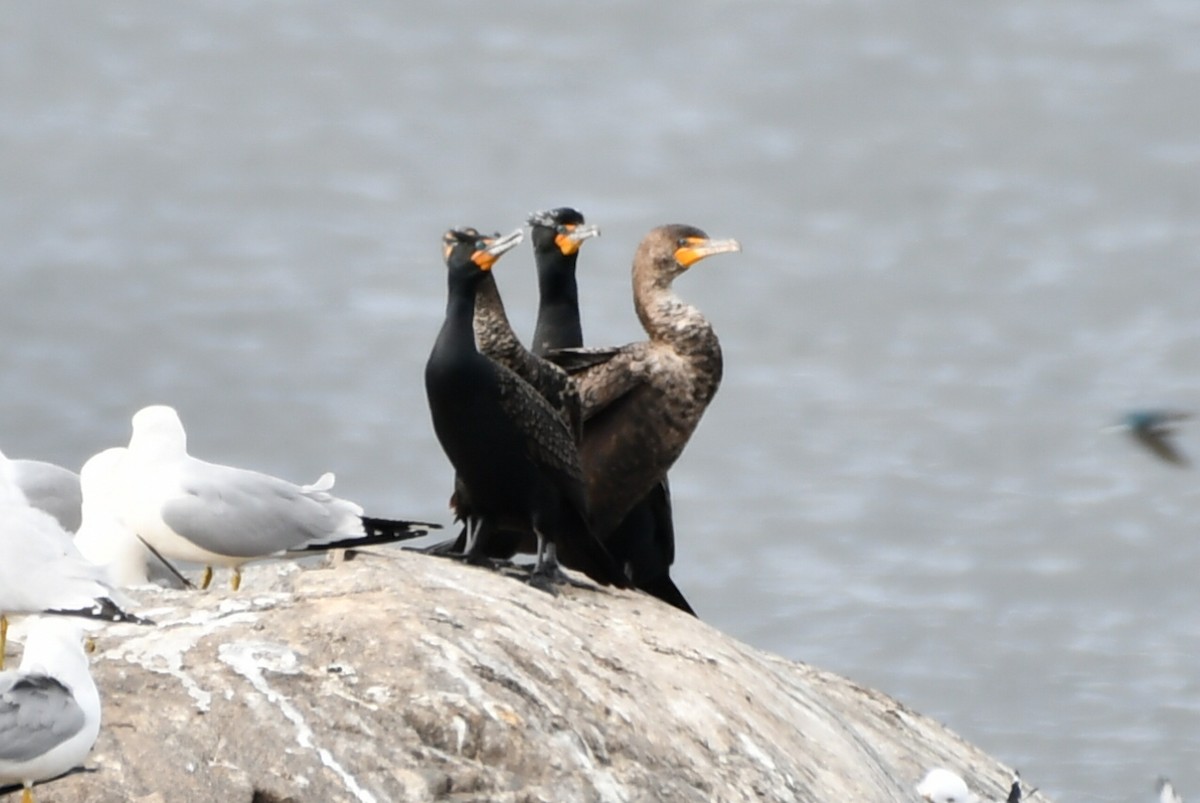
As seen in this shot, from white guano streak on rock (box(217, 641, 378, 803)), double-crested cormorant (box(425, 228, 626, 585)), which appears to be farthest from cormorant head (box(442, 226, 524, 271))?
white guano streak on rock (box(217, 641, 378, 803))

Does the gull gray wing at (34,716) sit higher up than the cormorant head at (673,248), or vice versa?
the cormorant head at (673,248)

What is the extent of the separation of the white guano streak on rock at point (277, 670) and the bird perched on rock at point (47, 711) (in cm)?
56

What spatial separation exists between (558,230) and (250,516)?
10.0ft

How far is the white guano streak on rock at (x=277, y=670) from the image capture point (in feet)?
23.5

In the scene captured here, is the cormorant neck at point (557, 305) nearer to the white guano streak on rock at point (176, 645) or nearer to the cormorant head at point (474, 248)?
the cormorant head at point (474, 248)

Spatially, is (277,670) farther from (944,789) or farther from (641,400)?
(641,400)

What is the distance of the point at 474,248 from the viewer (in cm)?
950

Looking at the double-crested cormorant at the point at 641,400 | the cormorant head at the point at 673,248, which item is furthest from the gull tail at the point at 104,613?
the cormorant head at the point at 673,248

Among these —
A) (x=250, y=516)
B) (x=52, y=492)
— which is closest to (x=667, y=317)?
(x=52, y=492)

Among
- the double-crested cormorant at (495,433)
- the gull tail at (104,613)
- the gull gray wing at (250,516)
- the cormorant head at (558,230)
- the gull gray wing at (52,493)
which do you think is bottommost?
the gull tail at (104,613)

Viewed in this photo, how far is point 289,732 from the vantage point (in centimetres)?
724

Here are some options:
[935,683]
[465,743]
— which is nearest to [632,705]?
[465,743]

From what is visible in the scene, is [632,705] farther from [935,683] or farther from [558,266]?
[935,683]

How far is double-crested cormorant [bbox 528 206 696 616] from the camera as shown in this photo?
11.2 metres
